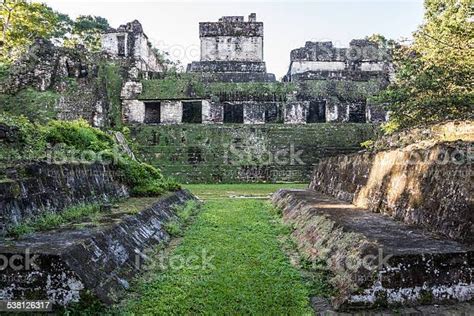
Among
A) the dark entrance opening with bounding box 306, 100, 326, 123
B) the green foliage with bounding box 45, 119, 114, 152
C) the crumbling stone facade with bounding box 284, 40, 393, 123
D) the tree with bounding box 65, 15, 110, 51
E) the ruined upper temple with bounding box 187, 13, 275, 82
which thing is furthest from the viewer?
the tree with bounding box 65, 15, 110, 51

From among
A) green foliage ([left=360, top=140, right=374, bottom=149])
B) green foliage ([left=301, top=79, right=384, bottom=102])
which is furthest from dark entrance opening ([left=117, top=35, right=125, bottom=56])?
green foliage ([left=360, top=140, right=374, bottom=149])

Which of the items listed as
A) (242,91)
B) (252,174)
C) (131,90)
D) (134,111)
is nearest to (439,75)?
(252,174)

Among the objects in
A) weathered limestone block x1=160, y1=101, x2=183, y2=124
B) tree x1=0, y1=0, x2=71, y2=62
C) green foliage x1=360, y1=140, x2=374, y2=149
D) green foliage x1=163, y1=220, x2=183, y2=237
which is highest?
tree x1=0, y1=0, x2=71, y2=62

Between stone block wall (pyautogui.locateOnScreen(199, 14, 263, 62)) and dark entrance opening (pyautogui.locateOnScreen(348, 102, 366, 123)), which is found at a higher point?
stone block wall (pyautogui.locateOnScreen(199, 14, 263, 62))

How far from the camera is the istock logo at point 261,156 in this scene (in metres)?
21.4

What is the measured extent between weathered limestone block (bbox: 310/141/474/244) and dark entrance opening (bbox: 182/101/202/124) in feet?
68.0

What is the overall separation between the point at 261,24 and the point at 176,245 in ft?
86.3

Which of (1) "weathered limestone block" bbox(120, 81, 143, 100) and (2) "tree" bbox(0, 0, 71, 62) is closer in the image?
(1) "weathered limestone block" bbox(120, 81, 143, 100)

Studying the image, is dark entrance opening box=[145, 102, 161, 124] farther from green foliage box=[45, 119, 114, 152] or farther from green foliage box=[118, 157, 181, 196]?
green foliage box=[45, 119, 114, 152]

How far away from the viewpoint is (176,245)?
20.6 ft

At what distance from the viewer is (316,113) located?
2742cm

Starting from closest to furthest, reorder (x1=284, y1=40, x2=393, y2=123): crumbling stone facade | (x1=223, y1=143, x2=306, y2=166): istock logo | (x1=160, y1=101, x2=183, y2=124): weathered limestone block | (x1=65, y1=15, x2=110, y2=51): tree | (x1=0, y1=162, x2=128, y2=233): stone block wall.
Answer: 1. (x1=0, y1=162, x2=128, y2=233): stone block wall
2. (x1=223, y1=143, x2=306, y2=166): istock logo
3. (x1=160, y1=101, x2=183, y2=124): weathered limestone block
4. (x1=284, y1=40, x2=393, y2=123): crumbling stone facade
5. (x1=65, y1=15, x2=110, y2=51): tree

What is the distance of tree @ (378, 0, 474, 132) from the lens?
11.5 m
